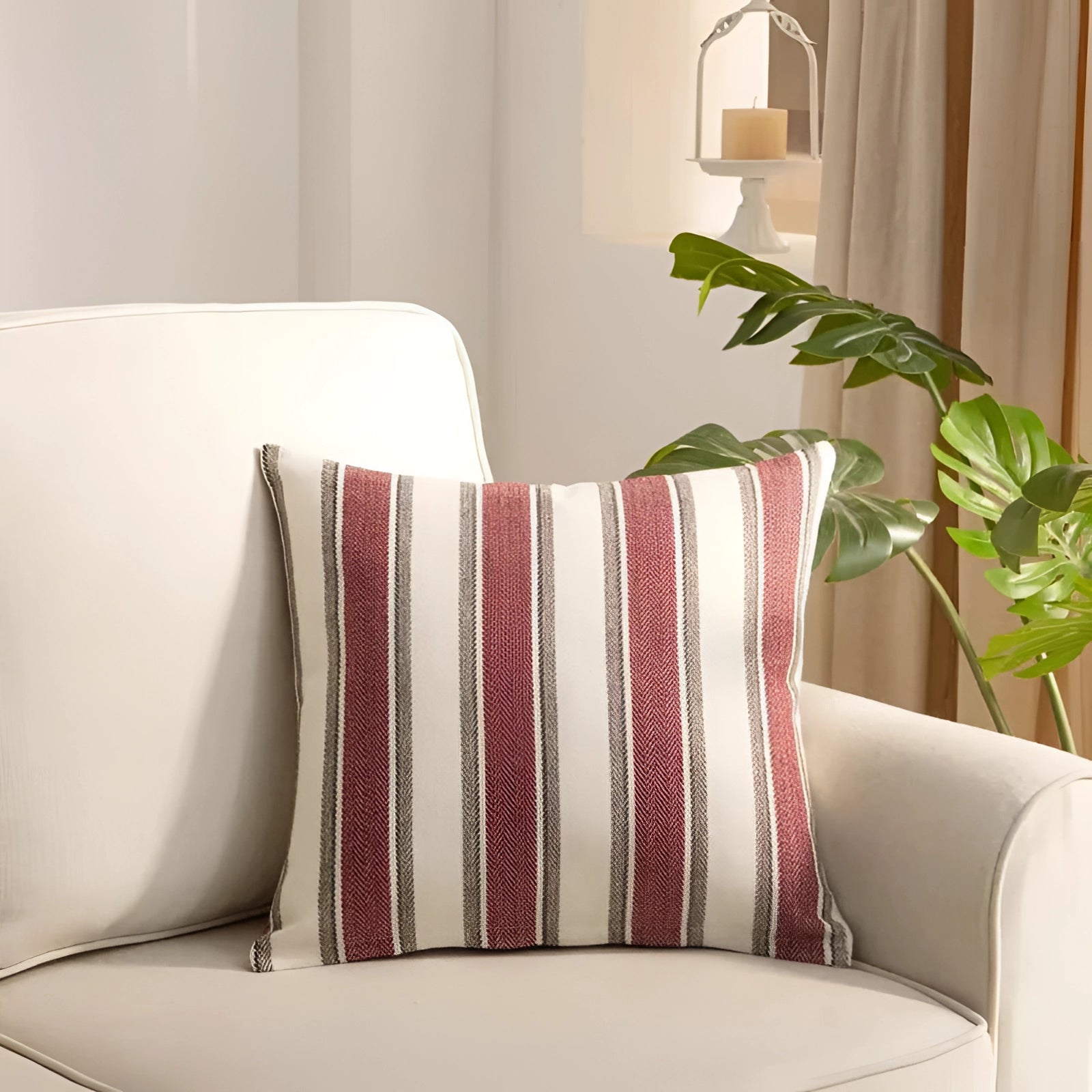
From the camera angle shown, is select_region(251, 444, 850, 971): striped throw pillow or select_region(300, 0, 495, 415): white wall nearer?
select_region(251, 444, 850, 971): striped throw pillow

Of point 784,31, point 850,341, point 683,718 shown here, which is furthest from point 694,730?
point 784,31

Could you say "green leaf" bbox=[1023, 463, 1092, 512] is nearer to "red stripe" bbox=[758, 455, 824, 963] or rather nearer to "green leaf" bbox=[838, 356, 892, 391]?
"red stripe" bbox=[758, 455, 824, 963]

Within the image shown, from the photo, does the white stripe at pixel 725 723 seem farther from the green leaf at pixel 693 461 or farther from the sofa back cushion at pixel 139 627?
the sofa back cushion at pixel 139 627

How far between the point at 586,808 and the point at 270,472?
1.18 ft

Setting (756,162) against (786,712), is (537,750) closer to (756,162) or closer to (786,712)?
(786,712)

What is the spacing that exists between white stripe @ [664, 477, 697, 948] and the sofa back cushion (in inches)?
11.5

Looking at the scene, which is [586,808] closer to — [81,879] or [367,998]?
[367,998]

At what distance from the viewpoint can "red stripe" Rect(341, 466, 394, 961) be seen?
1.03 meters

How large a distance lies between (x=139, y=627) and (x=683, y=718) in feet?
1.34

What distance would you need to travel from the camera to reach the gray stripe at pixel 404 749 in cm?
103

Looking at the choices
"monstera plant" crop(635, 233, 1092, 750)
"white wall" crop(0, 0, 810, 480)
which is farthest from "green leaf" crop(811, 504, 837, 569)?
"white wall" crop(0, 0, 810, 480)

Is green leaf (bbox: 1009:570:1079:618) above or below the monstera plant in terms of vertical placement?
below

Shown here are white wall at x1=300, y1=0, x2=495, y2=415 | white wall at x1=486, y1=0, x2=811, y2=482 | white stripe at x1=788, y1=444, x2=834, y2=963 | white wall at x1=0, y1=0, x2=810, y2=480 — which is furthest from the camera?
white wall at x1=300, y1=0, x2=495, y2=415

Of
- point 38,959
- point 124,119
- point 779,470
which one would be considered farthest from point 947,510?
point 124,119
